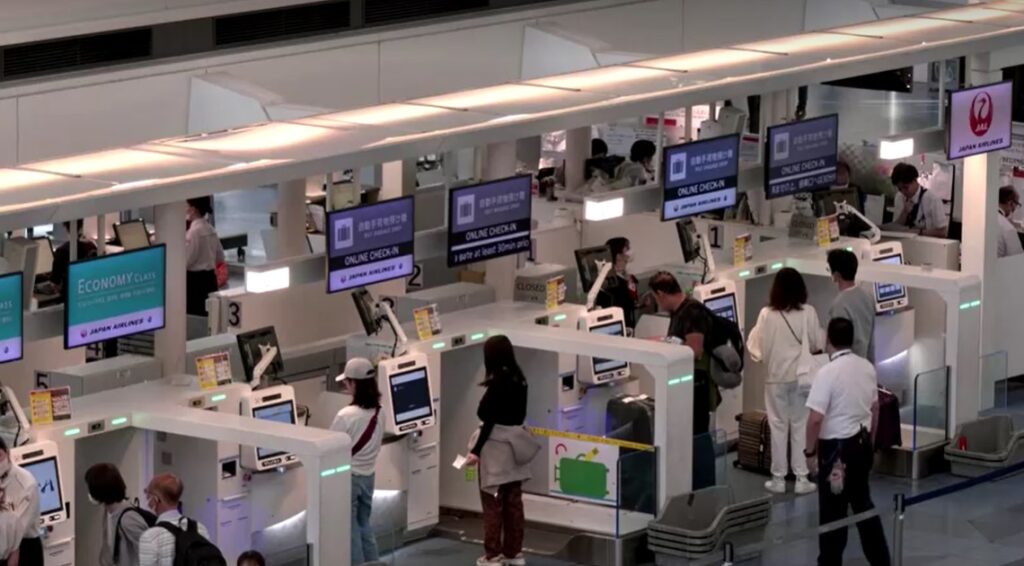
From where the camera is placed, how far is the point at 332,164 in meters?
11.8

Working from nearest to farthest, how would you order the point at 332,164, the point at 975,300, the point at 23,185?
the point at 23,185, the point at 332,164, the point at 975,300

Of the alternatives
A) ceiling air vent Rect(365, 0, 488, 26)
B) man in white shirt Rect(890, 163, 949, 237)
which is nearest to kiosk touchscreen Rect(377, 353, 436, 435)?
ceiling air vent Rect(365, 0, 488, 26)

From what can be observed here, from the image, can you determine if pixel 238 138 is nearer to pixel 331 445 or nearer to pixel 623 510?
pixel 331 445

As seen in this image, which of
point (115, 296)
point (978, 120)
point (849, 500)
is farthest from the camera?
point (978, 120)

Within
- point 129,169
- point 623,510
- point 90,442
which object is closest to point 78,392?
point 90,442

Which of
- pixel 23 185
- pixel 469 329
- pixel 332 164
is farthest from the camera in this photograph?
pixel 469 329

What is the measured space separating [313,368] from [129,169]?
2.23 meters

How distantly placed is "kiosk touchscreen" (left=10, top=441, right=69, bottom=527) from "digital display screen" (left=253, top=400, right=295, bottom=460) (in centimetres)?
120

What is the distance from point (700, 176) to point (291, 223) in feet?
10.9

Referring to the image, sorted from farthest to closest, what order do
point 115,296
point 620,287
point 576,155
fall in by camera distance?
point 576,155, point 620,287, point 115,296

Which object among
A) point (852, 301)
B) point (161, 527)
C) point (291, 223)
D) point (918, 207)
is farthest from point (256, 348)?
point (918, 207)

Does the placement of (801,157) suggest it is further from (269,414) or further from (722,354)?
(269,414)

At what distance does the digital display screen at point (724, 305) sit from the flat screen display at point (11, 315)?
4962 mm

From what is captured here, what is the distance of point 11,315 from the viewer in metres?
10.8
